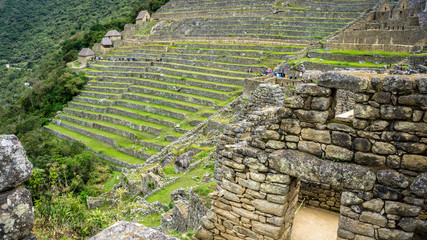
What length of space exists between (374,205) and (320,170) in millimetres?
626

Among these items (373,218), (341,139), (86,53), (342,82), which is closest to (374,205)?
(373,218)

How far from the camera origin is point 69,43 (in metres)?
47.1

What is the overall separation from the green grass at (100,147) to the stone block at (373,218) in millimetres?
17143

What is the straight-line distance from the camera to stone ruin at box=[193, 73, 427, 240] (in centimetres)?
264

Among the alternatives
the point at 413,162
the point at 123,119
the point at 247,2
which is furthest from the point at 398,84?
the point at 247,2

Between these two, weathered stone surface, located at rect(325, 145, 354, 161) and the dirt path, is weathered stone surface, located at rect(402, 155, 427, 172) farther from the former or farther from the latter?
the dirt path

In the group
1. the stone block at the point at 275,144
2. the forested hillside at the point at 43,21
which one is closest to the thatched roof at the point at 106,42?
the forested hillside at the point at 43,21

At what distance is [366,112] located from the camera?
2799 millimetres

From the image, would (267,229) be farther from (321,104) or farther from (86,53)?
(86,53)

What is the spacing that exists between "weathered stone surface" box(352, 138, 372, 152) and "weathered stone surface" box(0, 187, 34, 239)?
3273 millimetres

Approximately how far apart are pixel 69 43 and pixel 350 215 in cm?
5384

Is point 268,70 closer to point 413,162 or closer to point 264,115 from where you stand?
point 264,115

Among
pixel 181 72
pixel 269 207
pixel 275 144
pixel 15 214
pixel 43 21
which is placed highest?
pixel 43 21

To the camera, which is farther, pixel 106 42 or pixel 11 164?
pixel 106 42
